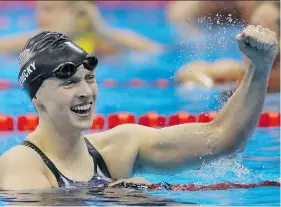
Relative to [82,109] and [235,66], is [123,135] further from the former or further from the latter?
[235,66]

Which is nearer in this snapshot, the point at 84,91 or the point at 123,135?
the point at 84,91

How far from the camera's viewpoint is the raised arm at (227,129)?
3.13 meters

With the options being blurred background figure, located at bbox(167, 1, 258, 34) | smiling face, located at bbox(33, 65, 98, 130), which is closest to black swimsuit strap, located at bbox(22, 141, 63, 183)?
smiling face, located at bbox(33, 65, 98, 130)

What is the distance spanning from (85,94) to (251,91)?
694 millimetres

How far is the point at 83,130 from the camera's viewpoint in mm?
3387

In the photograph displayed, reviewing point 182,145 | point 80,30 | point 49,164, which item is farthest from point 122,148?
point 80,30

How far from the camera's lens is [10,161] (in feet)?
10.9

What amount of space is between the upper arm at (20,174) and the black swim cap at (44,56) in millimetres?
319

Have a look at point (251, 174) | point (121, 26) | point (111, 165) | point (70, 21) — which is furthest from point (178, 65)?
point (111, 165)

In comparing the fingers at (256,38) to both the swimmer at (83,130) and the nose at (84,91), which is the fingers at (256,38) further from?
the nose at (84,91)

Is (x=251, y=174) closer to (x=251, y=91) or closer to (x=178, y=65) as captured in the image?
(x=251, y=91)

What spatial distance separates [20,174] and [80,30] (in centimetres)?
674

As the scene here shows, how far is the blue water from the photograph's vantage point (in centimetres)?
337

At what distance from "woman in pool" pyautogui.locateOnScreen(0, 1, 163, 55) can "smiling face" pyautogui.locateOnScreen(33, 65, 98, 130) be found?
20.7 feet
